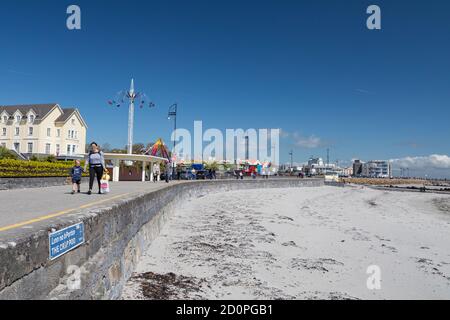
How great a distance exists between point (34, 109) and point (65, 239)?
2284 inches

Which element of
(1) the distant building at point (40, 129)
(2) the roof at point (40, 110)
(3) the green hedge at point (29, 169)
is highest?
(2) the roof at point (40, 110)

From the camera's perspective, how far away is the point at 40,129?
52031 mm

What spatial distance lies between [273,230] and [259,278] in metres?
7.43

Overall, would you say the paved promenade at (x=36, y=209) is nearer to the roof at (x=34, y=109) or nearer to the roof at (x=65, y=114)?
the roof at (x=34, y=109)

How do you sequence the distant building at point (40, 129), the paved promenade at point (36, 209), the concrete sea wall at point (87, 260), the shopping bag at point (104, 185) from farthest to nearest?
1. the distant building at point (40, 129)
2. the shopping bag at point (104, 185)
3. the paved promenade at point (36, 209)
4. the concrete sea wall at point (87, 260)

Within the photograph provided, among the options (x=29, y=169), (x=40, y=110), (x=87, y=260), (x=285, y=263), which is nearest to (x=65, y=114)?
(x=40, y=110)

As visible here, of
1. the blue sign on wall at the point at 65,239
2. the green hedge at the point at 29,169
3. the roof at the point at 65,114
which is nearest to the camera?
the blue sign on wall at the point at 65,239

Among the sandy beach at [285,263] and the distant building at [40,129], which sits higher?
the distant building at [40,129]

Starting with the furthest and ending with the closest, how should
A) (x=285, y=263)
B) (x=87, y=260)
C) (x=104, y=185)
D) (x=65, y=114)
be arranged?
1. (x=65, y=114)
2. (x=104, y=185)
3. (x=285, y=263)
4. (x=87, y=260)

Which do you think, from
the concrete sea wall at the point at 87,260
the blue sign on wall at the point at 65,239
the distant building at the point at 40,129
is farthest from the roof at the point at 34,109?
the blue sign on wall at the point at 65,239

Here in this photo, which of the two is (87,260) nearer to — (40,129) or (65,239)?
(65,239)

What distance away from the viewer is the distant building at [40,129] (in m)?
52.3

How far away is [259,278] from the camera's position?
8875 mm
